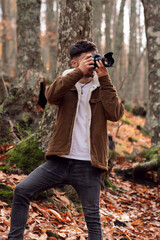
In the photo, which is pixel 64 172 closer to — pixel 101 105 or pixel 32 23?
pixel 101 105

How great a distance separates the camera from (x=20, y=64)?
8258mm

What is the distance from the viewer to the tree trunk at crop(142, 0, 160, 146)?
7191mm

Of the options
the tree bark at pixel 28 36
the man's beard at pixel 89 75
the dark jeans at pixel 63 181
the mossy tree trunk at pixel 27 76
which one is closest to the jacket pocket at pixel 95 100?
the man's beard at pixel 89 75

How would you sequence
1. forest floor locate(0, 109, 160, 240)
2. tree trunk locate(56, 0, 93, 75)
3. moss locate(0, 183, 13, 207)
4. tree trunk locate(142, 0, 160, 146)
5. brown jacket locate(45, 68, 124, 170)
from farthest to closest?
tree trunk locate(142, 0, 160, 146) → tree trunk locate(56, 0, 93, 75) → moss locate(0, 183, 13, 207) → forest floor locate(0, 109, 160, 240) → brown jacket locate(45, 68, 124, 170)

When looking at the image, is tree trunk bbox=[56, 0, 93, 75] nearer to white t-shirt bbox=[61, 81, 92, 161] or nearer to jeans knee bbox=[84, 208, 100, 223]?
white t-shirt bbox=[61, 81, 92, 161]

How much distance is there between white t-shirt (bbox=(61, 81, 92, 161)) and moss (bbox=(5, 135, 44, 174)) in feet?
6.56

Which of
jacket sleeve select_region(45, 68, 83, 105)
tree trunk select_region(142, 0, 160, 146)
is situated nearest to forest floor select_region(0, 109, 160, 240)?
tree trunk select_region(142, 0, 160, 146)

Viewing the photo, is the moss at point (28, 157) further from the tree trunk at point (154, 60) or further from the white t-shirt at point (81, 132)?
the tree trunk at point (154, 60)

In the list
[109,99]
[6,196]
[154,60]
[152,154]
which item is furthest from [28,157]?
[154,60]

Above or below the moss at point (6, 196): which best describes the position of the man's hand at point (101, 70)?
above

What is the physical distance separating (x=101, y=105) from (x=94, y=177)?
0.75 meters

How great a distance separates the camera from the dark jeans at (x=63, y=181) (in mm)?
2686

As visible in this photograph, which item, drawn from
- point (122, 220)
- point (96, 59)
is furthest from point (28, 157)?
point (96, 59)

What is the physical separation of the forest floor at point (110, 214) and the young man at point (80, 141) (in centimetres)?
91
